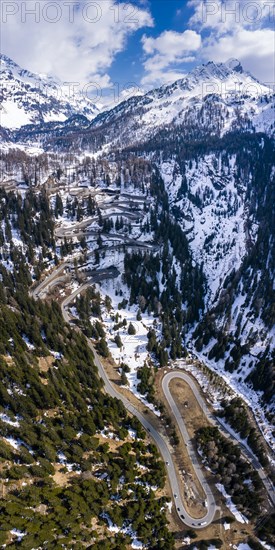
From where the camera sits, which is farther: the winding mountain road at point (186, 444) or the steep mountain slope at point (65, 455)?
the winding mountain road at point (186, 444)

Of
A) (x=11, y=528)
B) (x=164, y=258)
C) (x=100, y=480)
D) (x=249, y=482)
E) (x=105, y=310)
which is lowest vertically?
(x=249, y=482)

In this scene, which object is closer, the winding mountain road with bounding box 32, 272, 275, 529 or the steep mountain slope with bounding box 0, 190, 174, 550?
the steep mountain slope with bounding box 0, 190, 174, 550

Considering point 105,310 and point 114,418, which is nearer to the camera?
point 114,418

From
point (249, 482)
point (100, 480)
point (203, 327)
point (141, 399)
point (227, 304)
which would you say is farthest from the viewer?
point (227, 304)

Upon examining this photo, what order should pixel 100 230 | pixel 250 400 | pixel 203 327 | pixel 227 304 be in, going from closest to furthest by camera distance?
1. pixel 250 400
2. pixel 203 327
3. pixel 227 304
4. pixel 100 230

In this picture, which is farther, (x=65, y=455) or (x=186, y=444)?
(x=186, y=444)

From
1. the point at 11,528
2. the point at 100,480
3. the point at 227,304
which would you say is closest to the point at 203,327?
the point at 227,304

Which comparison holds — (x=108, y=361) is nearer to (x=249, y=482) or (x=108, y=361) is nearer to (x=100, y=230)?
(x=249, y=482)

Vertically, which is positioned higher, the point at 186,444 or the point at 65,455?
the point at 65,455

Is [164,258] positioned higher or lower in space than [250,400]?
higher

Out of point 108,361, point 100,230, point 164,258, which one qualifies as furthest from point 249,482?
point 100,230
